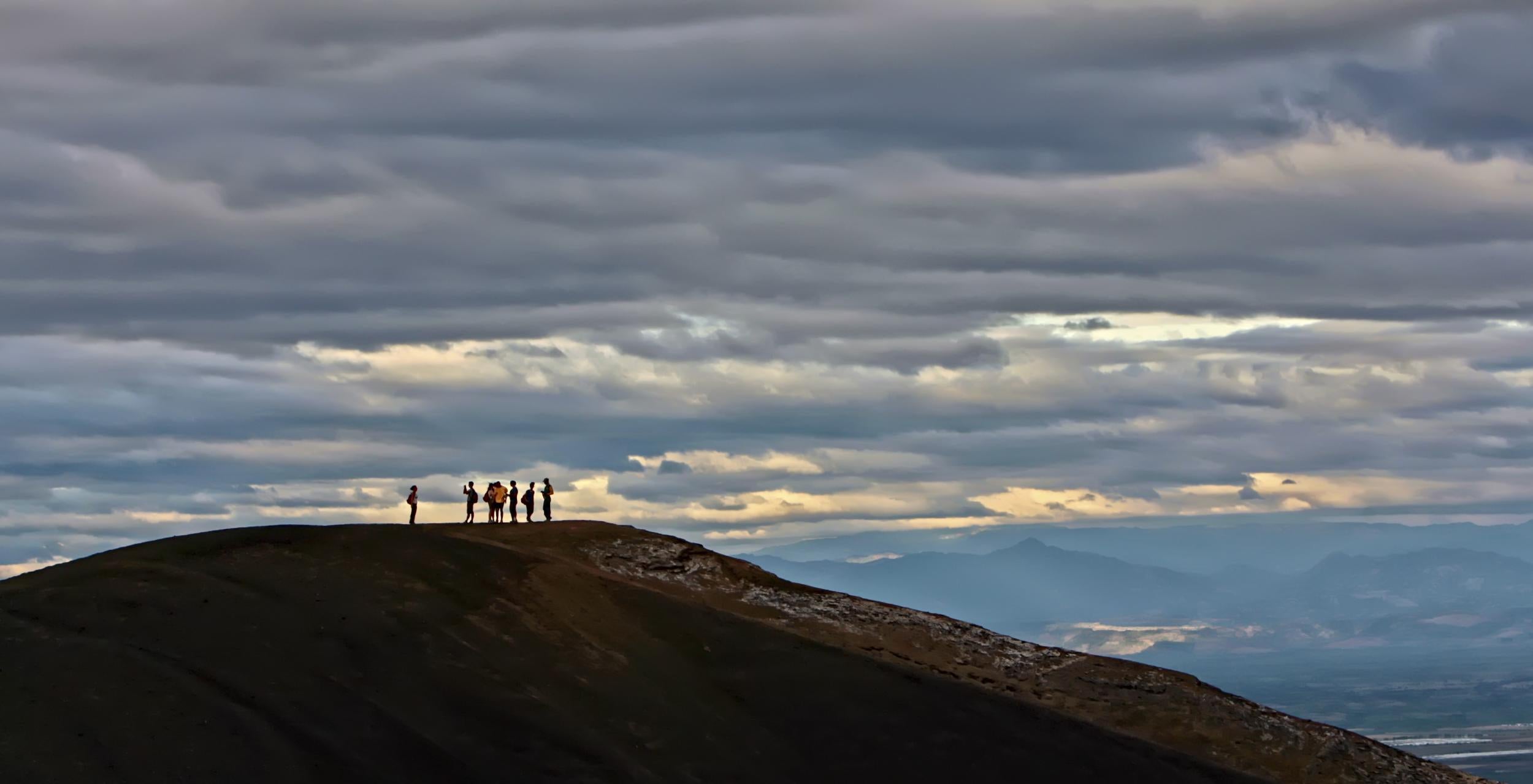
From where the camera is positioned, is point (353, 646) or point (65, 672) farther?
point (353, 646)

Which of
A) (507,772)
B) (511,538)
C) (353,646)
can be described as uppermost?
(511,538)

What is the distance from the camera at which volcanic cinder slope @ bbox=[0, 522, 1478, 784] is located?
51281 millimetres

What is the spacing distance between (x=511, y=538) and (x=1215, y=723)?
30.7 meters

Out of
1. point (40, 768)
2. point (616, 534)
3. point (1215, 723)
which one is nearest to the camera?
point (40, 768)

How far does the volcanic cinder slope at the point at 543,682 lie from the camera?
51281 millimetres

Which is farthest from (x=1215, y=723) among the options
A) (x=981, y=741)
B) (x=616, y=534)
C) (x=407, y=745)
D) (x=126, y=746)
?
(x=126, y=746)

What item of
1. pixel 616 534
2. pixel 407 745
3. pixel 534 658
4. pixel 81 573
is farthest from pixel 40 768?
pixel 616 534

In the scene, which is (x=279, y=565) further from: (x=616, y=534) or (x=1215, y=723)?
(x=1215, y=723)

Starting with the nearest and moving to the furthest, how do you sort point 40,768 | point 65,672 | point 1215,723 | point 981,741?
point 40,768
point 65,672
point 981,741
point 1215,723

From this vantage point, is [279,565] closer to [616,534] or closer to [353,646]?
[353,646]

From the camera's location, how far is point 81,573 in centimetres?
6006

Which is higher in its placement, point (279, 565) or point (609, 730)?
point (279, 565)

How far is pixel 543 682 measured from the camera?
5966 centimetres

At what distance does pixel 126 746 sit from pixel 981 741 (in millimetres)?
30140
